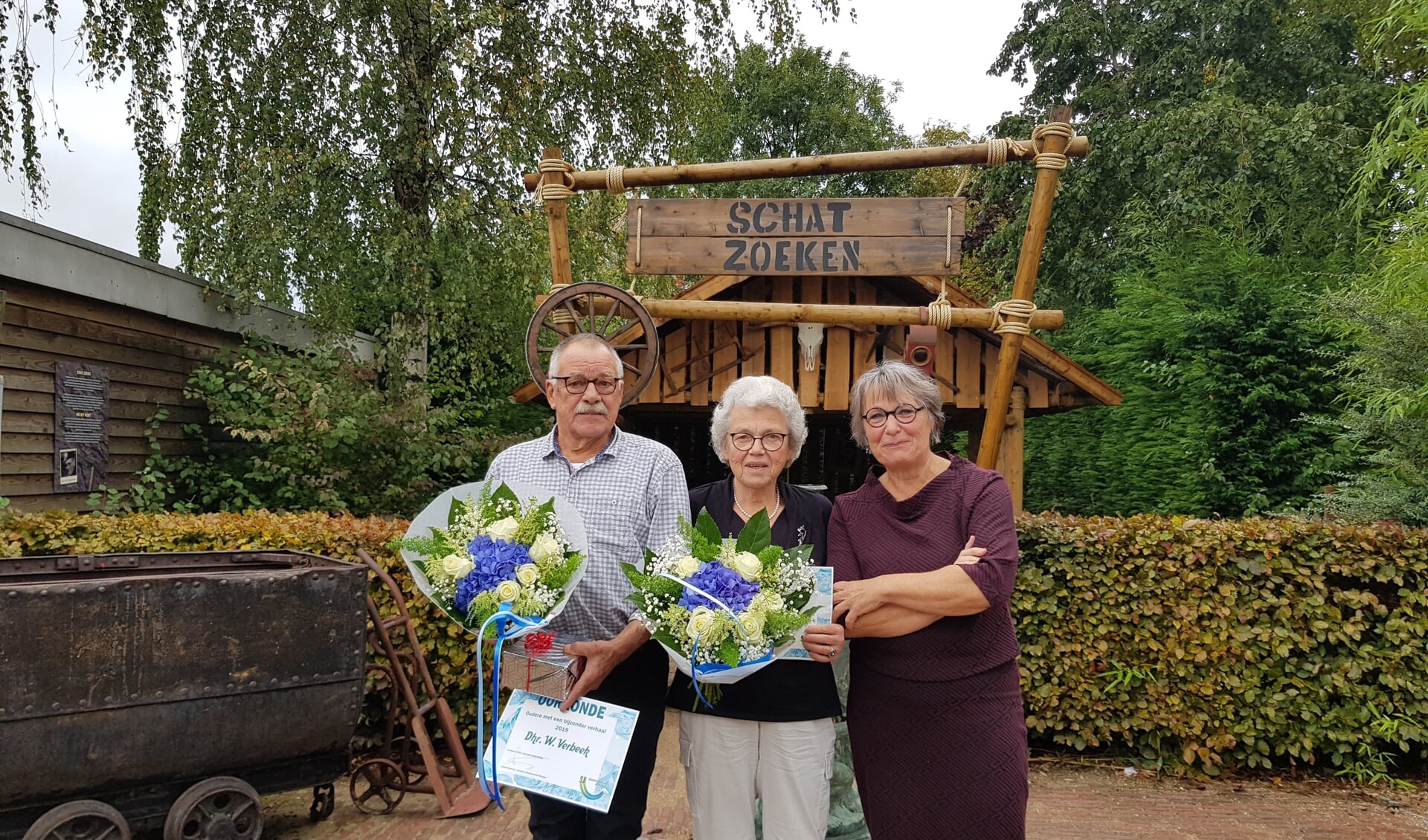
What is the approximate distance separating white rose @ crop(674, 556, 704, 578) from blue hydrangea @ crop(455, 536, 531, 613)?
38cm

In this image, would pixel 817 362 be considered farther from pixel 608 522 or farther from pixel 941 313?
pixel 608 522

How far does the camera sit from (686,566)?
2014 millimetres

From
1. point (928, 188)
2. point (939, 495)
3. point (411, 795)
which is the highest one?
point (928, 188)

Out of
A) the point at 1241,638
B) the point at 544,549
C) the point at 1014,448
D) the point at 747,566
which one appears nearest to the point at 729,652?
the point at 747,566

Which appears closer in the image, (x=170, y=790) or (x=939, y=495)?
(x=939, y=495)

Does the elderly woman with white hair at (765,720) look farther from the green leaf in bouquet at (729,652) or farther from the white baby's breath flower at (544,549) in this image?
the white baby's breath flower at (544,549)

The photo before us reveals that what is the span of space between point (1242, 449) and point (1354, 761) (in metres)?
3.94

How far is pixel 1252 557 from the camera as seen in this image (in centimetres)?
468

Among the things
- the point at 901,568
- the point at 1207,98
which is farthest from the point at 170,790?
the point at 1207,98

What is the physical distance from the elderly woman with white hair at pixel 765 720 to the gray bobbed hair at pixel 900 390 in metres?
0.18

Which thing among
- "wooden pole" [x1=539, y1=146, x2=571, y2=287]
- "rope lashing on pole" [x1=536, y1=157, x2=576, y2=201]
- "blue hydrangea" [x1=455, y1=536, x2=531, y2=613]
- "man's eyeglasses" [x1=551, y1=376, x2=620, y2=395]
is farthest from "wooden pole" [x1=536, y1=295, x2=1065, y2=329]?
"blue hydrangea" [x1=455, y1=536, x2=531, y2=613]

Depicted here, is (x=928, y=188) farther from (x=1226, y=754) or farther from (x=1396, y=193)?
(x=1226, y=754)

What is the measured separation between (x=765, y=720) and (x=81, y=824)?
99.0 inches

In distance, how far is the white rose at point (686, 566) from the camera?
2.01 metres
